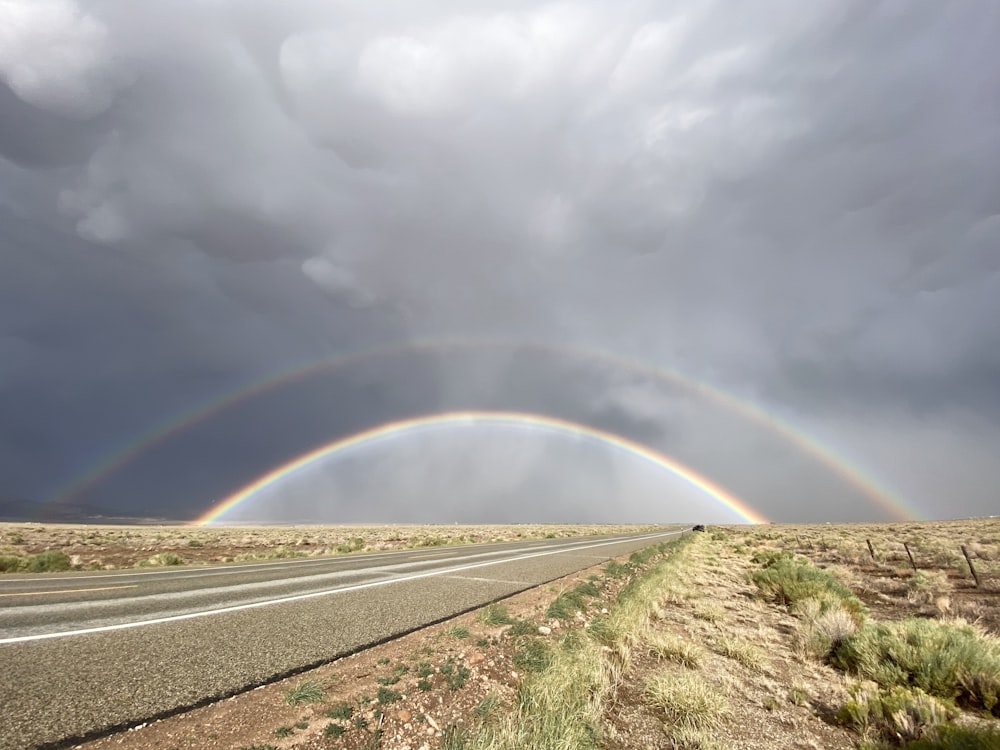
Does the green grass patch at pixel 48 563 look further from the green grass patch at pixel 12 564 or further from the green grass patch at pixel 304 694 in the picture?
the green grass patch at pixel 304 694

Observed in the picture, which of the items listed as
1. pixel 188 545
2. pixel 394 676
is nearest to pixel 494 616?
pixel 394 676

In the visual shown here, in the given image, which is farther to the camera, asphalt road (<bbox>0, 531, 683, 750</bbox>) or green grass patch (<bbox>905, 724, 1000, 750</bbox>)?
green grass patch (<bbox>905, 724, 1000, 750</bbox>)

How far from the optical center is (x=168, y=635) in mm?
6555

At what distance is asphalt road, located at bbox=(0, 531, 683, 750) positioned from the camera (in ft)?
14.0

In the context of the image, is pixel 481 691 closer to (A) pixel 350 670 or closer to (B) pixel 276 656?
(A) pixel 350 670

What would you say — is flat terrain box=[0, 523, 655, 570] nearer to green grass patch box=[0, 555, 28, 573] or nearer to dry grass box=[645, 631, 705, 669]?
green grass patch box=[0, 555, 28, 573]

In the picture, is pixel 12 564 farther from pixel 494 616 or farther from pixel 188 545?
pixel 188 545

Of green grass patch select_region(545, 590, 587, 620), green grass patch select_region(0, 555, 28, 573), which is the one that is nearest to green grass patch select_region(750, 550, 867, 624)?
green grass patch select_region(545, 590, 587, 620)

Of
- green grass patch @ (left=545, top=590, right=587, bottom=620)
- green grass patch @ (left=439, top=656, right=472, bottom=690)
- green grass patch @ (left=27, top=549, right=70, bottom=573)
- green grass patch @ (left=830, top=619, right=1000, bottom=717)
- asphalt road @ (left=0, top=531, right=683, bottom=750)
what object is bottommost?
green grass patch @ (left=830, top=619, right=1000, bottom=717)

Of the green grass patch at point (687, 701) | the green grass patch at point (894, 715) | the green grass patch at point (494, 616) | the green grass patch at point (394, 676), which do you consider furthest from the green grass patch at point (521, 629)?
the green grass patch at point (894, 715)

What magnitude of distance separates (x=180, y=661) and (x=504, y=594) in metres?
7.57

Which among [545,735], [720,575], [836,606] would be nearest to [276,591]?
[545,735]

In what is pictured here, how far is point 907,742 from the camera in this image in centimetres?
527

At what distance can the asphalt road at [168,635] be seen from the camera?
14.0 ft
